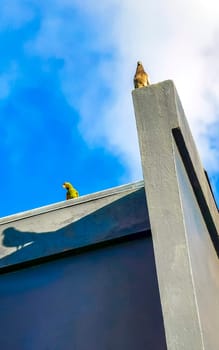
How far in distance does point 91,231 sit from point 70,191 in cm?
114

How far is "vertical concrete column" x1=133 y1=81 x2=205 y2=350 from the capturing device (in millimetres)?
3002

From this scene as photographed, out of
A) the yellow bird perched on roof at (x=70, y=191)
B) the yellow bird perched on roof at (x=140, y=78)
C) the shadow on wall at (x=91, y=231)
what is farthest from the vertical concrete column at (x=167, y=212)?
the yellow bird perched on roof at (x=70, y=191)

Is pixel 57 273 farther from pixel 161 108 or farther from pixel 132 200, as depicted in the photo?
pixel 161 108

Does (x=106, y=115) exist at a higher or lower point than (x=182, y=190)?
higher

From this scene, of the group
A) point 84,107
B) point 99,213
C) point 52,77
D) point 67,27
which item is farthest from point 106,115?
point 99,213

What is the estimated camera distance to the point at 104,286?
4.45 meters

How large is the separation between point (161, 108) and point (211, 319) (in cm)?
134

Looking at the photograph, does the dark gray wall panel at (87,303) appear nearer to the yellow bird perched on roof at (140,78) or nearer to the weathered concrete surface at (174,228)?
the weathered concrete surface at (174,228)

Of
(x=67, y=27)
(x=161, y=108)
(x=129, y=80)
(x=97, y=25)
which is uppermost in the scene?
(x=97, y=25)

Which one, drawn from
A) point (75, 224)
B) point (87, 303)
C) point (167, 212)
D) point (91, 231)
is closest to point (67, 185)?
point (75, 224)

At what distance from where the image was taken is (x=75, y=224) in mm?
4820

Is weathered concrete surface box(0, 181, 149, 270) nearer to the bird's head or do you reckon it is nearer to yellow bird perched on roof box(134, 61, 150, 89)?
the bird's head

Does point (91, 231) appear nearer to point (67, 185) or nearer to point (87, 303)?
point (87, 303)

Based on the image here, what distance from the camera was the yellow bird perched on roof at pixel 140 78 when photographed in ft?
13.0
